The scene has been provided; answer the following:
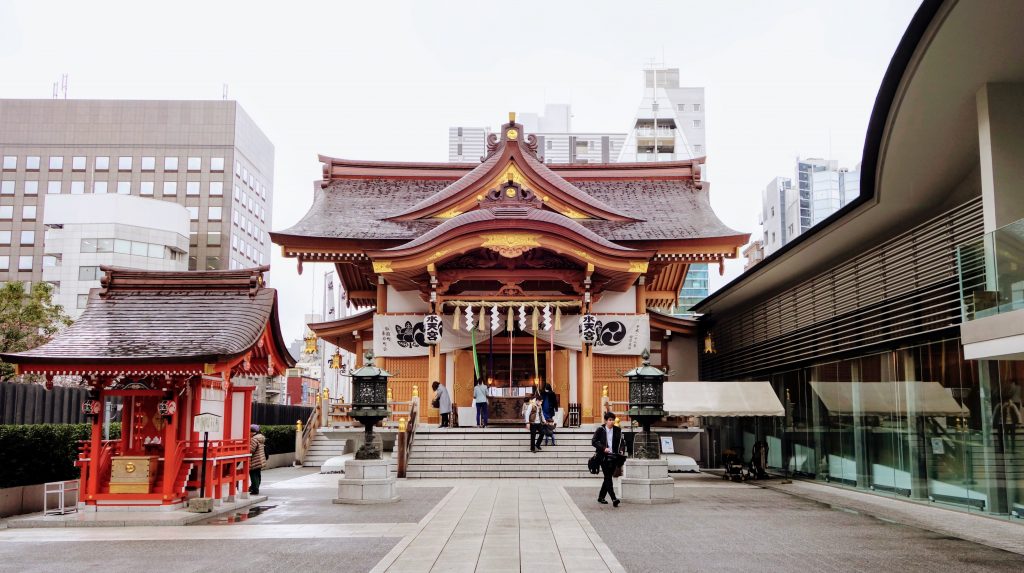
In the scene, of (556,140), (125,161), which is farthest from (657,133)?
(125,161)

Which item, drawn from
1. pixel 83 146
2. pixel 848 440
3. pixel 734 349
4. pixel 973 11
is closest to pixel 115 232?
pixel 83 146

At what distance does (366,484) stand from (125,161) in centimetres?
7449

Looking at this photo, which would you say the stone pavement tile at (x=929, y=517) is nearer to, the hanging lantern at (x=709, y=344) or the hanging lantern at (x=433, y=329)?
the hanging lantern at (x=709, y=344)

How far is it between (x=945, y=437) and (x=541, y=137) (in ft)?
305

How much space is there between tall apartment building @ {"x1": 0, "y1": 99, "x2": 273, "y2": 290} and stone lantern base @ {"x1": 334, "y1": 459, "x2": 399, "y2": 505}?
7108 centimetres

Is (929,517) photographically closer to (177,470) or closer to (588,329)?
(177,470)

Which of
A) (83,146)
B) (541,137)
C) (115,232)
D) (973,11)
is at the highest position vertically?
(541,137)

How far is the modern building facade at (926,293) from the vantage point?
11.1 meters

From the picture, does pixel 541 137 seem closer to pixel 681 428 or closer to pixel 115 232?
pixel 115 232

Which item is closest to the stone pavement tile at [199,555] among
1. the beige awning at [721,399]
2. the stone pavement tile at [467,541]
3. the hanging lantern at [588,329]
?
the stone pavement tile at [467,541]

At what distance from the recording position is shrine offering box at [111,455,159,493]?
14.0m

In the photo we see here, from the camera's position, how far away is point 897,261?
1568 centimetres

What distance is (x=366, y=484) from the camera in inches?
594

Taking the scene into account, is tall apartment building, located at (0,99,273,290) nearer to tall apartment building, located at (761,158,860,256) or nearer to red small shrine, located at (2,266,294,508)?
tall apartment building, located at (761,158,860,256)
